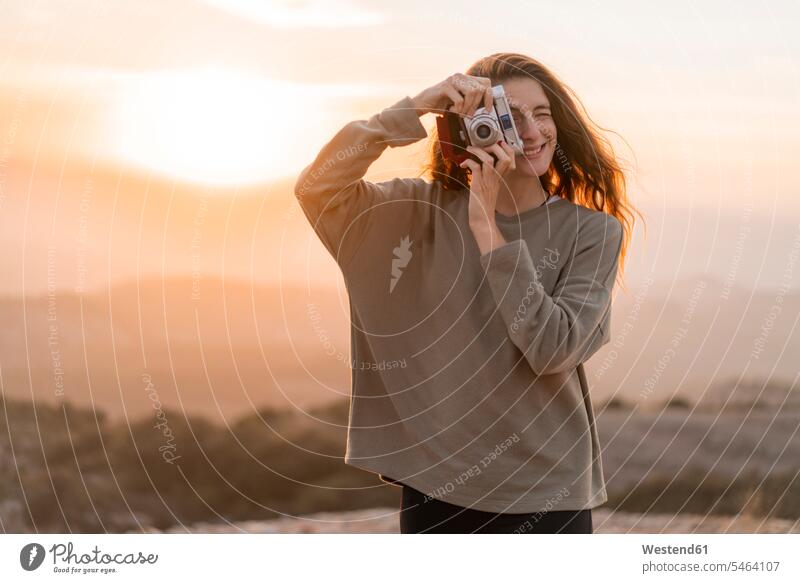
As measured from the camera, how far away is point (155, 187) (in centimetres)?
215

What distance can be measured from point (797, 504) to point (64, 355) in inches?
71.9

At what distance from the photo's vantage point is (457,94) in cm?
156

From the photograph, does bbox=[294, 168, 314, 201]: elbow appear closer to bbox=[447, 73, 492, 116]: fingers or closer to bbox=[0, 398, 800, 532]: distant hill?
bbox=[447, 73, 492, 116]: fingers

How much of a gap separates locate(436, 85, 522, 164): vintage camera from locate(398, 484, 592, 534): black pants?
591mm

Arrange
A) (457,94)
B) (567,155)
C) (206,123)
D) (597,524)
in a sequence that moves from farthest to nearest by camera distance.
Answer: (597,524) → (206,123) → (567,155) → (457,94)

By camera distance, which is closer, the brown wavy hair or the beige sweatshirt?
the beige sweatshirt

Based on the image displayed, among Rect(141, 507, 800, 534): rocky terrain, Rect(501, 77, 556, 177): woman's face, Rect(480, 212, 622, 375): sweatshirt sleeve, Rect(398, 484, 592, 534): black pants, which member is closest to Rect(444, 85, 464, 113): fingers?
Rect(501, 77, 556, 177): woman's face

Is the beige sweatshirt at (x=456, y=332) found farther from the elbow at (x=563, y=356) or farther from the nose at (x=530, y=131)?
the nose at (x=530, y=131)

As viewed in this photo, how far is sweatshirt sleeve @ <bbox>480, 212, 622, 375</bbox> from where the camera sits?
143cm

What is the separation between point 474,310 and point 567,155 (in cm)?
38

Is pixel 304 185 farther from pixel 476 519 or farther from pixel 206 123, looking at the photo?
pixel 206 123

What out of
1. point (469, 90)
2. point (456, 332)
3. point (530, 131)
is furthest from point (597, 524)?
point (469, 90)
